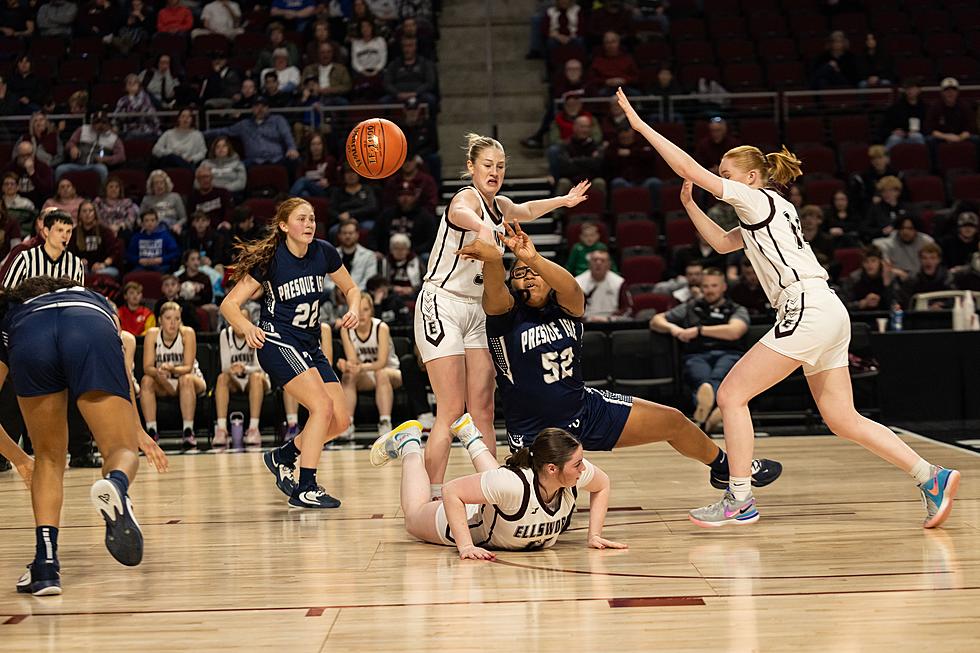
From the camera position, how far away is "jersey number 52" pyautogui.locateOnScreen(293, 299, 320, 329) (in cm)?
643

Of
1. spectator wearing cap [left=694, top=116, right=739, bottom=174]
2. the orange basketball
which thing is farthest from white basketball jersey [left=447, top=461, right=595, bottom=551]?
spectator wearing cap [left=694, top=116, right=739, bottom=174]

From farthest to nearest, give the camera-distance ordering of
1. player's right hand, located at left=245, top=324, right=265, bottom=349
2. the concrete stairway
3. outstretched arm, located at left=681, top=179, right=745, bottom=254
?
the concrete stairway < player's right hand, located at left=245, top=324, right=265, bottom=349 < outstretched arm, located at left=681, top=179, right=745, bottom=254

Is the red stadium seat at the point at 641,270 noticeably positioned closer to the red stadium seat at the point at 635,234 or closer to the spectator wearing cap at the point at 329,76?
the red stadium seat at the point at 635,234

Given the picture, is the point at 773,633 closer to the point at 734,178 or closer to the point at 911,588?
the point at 911,588

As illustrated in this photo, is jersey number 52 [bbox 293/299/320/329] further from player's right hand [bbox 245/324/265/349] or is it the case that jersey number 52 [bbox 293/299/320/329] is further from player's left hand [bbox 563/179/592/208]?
player's left hand [bbox 563/179/592/208]

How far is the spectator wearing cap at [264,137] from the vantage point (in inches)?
549

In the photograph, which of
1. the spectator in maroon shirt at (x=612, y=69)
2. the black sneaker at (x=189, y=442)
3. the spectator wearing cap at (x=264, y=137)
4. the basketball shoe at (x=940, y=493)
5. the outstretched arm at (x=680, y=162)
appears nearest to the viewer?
the outstretched arm at (x=680, y=162)

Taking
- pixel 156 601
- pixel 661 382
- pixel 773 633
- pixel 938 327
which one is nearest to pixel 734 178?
pixel 773 633

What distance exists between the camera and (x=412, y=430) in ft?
18.7

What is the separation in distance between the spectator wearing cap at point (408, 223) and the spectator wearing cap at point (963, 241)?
5.23 m

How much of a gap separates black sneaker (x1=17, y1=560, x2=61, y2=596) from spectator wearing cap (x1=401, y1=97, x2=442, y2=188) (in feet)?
30.2

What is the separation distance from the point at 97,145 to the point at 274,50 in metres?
2.62

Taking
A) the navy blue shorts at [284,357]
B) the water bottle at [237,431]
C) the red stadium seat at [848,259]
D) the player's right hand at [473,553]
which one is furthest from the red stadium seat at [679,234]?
the player's right hand at [473,553]

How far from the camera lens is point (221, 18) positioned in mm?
16234
